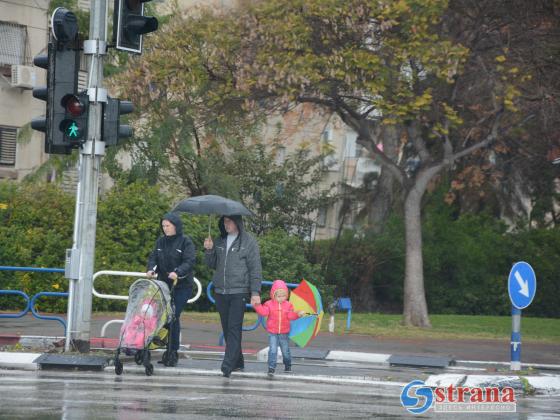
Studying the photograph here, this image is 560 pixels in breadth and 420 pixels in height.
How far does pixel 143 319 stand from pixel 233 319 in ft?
3.90

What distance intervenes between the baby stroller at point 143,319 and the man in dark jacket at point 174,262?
2.20 ft

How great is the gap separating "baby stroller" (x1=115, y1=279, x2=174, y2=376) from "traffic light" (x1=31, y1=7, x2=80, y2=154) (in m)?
1.96

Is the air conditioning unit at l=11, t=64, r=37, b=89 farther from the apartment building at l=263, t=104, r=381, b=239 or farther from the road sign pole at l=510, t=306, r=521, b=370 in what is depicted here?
the road sign pole at l=510, t=306, r=521, b=370

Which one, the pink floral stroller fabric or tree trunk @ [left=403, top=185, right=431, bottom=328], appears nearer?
the pink floral stroller fabric

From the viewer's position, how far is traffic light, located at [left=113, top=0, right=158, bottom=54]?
45.1 ft

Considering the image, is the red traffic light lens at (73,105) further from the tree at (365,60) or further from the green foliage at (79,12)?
the green foliage at (79,12)

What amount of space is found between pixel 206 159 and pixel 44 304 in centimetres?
774

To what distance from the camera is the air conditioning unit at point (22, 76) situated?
3353cm

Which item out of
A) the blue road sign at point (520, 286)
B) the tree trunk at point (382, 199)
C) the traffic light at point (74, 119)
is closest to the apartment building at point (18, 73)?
the tree trunk at point (382, 199)

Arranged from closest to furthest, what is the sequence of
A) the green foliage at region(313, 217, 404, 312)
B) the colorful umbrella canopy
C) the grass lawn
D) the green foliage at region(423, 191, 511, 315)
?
the colorful umbrella canopy → the grass lawn → the green foliage at region(313, 217, 404, 312) → the green foliage at region(423, 191, 511, 315)

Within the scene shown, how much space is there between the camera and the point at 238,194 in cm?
3081

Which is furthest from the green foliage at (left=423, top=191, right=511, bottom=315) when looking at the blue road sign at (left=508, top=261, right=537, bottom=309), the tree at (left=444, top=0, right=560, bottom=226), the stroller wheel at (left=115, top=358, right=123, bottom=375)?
the stroller wheel at (left=115, top=358, right=123, bottom=375)

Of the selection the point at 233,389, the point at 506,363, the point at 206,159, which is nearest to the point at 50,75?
the point at 233,389

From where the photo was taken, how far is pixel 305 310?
14.9 meters
